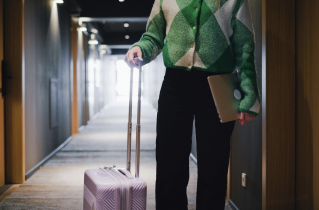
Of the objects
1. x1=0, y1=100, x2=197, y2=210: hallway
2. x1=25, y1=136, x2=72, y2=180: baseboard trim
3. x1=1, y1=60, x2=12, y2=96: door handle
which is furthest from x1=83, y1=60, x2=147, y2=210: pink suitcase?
x1=25, y1=136, x2=72, y2=180: baseboard trim

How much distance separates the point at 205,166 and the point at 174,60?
17.3 inches

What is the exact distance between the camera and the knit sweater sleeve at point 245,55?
1501mm

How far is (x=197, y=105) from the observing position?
4.97 feet

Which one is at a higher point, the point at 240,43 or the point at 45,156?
the point at 240,43

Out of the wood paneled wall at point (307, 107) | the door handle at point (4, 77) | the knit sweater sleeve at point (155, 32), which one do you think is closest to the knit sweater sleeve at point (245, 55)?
the knit sweater sleeve at point (155, 32)

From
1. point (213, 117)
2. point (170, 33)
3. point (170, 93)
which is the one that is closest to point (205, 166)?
point (213, 117)

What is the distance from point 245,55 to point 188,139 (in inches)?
15.9

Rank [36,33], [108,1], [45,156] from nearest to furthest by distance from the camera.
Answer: [36,33], [45,156], [108,1]

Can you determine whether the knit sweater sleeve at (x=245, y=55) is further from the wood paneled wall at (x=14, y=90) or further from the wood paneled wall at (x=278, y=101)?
the wood paneled wall at (x=14, y=90)

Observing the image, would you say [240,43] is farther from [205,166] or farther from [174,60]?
[205,166]

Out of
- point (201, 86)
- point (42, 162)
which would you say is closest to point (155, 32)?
point (201, 86)

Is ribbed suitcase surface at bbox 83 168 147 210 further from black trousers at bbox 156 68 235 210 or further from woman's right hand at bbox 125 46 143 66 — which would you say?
woman's right hand at bbox 125 46 143 66

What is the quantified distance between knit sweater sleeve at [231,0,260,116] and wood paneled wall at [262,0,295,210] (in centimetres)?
53

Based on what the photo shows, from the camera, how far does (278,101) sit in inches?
80.1
